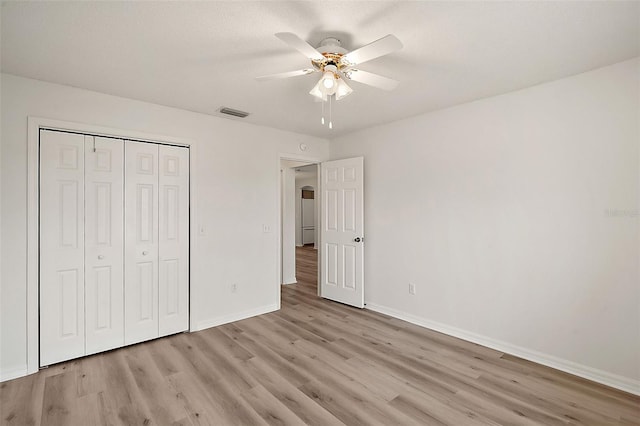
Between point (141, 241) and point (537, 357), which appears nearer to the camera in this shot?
point (537, 357)

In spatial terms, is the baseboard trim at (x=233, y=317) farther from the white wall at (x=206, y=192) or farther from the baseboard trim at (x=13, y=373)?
the baseboard trim at (x=13, y=373)

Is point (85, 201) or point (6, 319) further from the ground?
point (85, 201)

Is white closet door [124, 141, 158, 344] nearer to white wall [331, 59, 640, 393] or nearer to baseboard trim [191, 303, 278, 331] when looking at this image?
baseboard trim [191, 303, 278, 331]

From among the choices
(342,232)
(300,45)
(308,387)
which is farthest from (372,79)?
(342,232)

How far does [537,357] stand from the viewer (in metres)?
2.76

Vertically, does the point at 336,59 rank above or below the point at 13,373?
above

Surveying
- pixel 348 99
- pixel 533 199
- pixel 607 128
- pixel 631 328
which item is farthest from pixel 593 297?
pixel 348 99

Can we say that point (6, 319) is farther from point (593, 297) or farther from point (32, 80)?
point (593, 297)

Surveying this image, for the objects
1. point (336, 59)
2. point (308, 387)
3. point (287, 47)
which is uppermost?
point (287, 47)

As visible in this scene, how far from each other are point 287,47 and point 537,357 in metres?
3.39

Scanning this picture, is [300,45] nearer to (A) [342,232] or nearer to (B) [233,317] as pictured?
(A) [342,232]

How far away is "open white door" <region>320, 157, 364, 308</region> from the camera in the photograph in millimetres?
4238

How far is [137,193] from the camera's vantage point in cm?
314

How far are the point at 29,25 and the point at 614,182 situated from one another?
14.0ft
